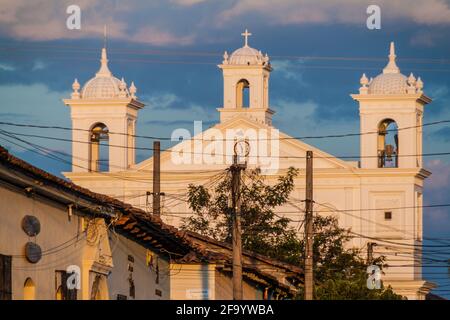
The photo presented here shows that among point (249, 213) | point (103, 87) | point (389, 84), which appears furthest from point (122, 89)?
point (249, 213)

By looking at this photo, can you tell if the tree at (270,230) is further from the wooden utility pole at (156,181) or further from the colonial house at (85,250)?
the colonial house at (85,250)

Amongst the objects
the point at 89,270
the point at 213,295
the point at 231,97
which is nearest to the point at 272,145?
the point at 231,97

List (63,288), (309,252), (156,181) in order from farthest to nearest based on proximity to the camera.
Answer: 1. (156,181)
2. (309,252)
3. (63,288)

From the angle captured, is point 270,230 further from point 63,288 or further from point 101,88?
point 63,288

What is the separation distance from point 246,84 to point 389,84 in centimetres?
771

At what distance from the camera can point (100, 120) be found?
358 feet

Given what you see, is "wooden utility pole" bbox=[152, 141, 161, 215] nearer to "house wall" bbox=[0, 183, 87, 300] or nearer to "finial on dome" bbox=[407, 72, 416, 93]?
"house wall" bbox=[0, 183, 87, 300]

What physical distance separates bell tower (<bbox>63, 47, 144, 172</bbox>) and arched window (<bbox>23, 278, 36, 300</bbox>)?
74649 mm

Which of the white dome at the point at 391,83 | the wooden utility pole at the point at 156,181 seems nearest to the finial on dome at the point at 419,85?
the white dome at the point at 391,83

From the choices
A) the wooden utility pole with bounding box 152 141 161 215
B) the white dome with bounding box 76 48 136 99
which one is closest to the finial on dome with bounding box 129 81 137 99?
the white dome with bounding box 76 48 136 99

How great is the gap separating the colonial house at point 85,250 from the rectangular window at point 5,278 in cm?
2

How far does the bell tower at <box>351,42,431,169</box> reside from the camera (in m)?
106

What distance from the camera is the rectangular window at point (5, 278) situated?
3144 cm

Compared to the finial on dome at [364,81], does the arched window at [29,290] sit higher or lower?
lower
